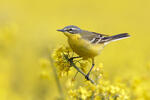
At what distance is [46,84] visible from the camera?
20.8 ft

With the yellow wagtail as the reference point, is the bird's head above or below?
above

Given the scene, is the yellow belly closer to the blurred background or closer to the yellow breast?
the yellow breast

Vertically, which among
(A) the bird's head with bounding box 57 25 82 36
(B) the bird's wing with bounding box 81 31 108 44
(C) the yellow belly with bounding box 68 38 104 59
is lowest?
(C) the yellow belly with bounding box 68 38 104 59

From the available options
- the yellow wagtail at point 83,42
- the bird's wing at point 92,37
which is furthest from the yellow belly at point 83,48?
the bird's wing at point 92,37

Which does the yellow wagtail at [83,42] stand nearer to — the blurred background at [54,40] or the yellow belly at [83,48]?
the yellow belly at [83,48]

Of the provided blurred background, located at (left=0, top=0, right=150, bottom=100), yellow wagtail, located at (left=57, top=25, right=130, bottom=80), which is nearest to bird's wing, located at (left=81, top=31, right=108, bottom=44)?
yellow wagtail, located at (left=57, top=25, right=130, bottom=80)

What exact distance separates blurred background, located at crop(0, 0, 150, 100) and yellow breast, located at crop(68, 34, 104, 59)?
14 centimetres

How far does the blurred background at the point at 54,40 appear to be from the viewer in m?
6.45

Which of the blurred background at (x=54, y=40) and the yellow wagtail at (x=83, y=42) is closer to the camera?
the yellow wagtail at (x=83, y=42)

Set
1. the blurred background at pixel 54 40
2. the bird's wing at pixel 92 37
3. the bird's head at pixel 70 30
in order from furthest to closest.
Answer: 1. the blurred background at pixel 54 40
2. the bird's wing at pixel 92 37
3. the bird's head at pixel 70 30

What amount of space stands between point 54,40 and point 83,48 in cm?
177

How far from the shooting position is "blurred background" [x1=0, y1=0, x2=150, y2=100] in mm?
6449

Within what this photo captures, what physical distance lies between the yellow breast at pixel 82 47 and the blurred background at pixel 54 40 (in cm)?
14

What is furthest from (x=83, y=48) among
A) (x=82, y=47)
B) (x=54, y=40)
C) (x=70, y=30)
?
(x=54, y=40)
